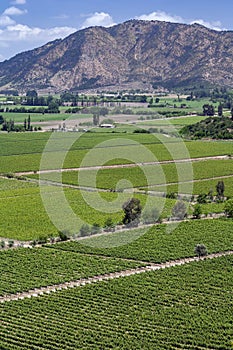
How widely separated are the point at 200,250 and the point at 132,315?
42.6 feet

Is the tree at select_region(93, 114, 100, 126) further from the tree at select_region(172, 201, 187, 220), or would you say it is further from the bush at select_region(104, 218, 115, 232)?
the bush at select_region(104, 218, 115, 232)

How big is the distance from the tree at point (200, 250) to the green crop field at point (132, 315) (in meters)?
4.10

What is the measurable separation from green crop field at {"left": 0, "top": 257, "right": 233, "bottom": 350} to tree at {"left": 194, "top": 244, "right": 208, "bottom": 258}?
4103mm

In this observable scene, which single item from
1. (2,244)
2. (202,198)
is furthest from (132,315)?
(202,198)

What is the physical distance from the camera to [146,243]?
49.0 metres

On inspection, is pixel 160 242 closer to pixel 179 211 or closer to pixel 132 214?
pixel 132 214

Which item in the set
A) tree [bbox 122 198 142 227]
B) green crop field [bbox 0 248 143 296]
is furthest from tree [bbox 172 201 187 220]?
green crop field [bbox 0 248 143 296]

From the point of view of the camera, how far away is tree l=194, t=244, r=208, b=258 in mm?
45938

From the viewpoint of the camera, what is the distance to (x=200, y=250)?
46000mm

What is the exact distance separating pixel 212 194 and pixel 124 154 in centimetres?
3690

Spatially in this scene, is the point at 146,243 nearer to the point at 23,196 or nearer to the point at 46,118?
the point at 23,196

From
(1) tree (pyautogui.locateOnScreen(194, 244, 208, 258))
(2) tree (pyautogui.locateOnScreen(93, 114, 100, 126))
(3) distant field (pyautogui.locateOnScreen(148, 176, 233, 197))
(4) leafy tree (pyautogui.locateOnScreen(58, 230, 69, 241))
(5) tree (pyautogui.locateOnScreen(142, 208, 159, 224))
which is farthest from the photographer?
(2) tree (pyautogui.locateOnScreen(93, 114, 100, 126))

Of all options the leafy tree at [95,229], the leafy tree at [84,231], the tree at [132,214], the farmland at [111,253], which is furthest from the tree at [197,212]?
the leafy tree at [84,231]

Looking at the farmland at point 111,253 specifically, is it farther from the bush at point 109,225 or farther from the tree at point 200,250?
the tree at point 200,250
